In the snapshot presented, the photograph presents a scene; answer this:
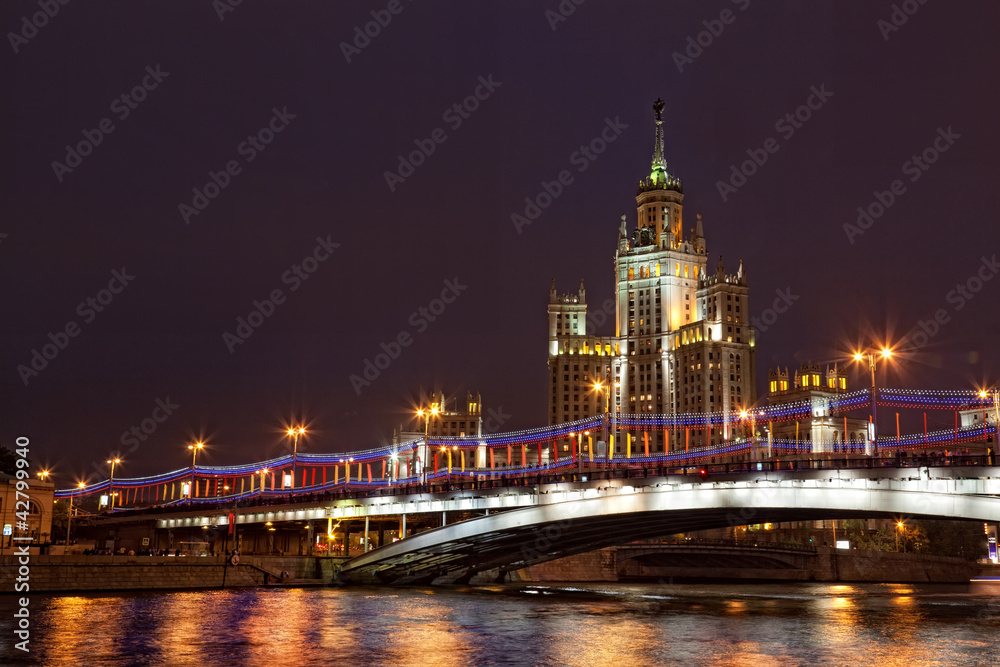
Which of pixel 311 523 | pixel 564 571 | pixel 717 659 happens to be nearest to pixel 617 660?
pixel 717 659

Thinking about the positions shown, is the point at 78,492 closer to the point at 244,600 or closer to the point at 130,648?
the point at 244,600

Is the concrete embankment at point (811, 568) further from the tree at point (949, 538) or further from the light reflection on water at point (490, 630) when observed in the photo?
the light reflection on water at point (490, 630)

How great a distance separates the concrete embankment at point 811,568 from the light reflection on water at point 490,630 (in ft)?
114

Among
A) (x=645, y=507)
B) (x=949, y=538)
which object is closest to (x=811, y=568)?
(x=949, y=538)

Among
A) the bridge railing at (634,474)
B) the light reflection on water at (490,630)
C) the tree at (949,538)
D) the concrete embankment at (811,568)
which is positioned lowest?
the light reflection on water at (490,630)

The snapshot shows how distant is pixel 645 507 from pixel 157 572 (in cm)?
3432

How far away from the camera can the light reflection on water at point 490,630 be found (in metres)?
39.5

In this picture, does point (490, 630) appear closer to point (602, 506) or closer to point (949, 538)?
point (602, 506)

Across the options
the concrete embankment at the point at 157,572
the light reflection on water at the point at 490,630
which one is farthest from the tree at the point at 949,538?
the concrete embankment at the point at 157,572

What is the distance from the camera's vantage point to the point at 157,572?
74.4m

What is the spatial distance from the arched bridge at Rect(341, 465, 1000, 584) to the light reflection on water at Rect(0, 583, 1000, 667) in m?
5.07

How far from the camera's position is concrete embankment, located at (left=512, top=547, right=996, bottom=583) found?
11200 centimetres

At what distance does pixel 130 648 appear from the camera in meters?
39.9

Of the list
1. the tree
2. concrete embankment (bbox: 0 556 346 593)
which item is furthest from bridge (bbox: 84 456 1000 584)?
the tree
